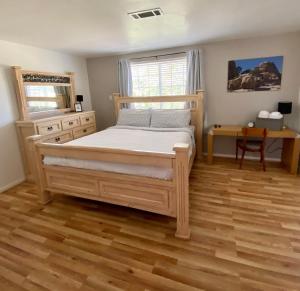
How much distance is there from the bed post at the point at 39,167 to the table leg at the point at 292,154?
3490mm

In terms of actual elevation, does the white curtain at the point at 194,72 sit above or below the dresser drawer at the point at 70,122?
above

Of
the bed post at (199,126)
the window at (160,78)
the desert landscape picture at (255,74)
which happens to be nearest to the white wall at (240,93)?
the desert landscape picture at (255,74)

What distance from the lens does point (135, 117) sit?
3.74m

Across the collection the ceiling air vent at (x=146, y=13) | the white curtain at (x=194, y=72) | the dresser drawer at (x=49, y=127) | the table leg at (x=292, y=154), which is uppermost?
the ceiling air vent at (x=146, y=13)

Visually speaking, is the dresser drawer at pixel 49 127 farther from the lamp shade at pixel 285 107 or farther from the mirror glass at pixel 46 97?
the lamp shade at pixel 285 107

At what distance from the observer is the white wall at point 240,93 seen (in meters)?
3.23

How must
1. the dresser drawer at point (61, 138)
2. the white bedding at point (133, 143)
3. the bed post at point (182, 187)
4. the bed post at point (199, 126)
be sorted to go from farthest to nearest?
the bed post at point (199, 126) < the dresser drawer at point (61, 138) < the white bedding at point (133, 143) < the bed post at point (182, 187)

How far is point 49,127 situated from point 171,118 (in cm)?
201

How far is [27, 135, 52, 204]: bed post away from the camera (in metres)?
2.35

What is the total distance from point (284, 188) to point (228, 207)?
3.16 feet

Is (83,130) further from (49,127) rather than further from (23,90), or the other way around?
(23,90)

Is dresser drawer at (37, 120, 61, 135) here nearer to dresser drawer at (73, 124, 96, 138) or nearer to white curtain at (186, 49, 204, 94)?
dresser drawer at (73, 124, 96, 138)

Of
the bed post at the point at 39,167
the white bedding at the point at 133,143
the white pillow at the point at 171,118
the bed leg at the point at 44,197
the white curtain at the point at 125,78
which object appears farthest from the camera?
the white curtain at the point at 125,78

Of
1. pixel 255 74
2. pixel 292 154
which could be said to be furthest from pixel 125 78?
pixel 292 154
